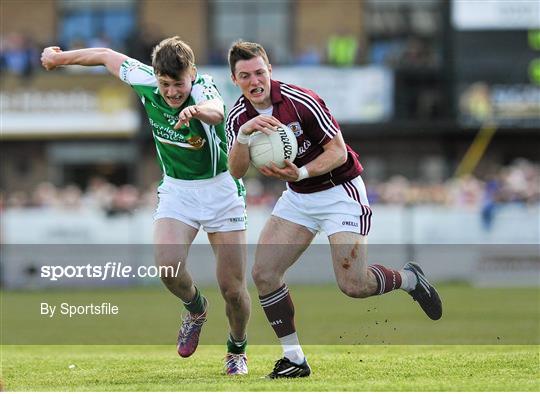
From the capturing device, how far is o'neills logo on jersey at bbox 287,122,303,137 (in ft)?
27.4

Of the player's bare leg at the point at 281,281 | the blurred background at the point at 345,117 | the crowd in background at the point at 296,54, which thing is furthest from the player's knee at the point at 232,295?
the crowd in background at the point at 296,54

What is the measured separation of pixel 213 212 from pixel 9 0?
23.6 m

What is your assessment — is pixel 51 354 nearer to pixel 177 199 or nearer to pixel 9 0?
pixel 177 199

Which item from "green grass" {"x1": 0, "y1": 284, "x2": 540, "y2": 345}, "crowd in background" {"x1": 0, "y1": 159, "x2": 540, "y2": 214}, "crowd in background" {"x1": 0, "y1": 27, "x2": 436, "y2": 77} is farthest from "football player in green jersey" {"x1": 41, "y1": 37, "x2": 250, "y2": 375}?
"crowd in background" {"x1": 0, "y1": 27, "x2": 436, "y2": 77}

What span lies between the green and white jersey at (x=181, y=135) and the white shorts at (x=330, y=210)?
630 millimetres

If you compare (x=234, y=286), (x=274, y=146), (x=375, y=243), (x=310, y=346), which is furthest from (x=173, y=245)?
(x=375, y=243)

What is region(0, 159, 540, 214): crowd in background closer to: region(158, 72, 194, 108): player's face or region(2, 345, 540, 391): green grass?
region(2, 345, 540, 391): green grass

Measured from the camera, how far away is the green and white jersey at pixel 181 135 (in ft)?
28.5

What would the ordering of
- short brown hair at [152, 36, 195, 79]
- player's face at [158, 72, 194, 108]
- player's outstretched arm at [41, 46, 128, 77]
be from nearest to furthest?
short brown hair at [152, 36, 195, 79], player's face at [158, 72, 194, 108], player's outstretched arm at [41, 46, 128, 77]

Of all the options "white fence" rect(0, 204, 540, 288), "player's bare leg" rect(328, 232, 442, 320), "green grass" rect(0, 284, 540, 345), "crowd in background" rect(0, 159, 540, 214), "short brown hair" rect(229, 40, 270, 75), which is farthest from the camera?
"crowd in background" rect(0, 159, 540, 214)

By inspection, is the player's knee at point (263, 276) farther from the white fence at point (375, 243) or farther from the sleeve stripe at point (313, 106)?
the white fence at point (375, 243)

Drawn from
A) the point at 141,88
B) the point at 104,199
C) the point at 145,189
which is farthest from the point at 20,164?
the point at 141,88

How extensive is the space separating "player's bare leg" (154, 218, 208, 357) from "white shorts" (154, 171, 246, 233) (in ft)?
0.25

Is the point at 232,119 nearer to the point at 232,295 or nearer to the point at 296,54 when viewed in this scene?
the point at 232,295
